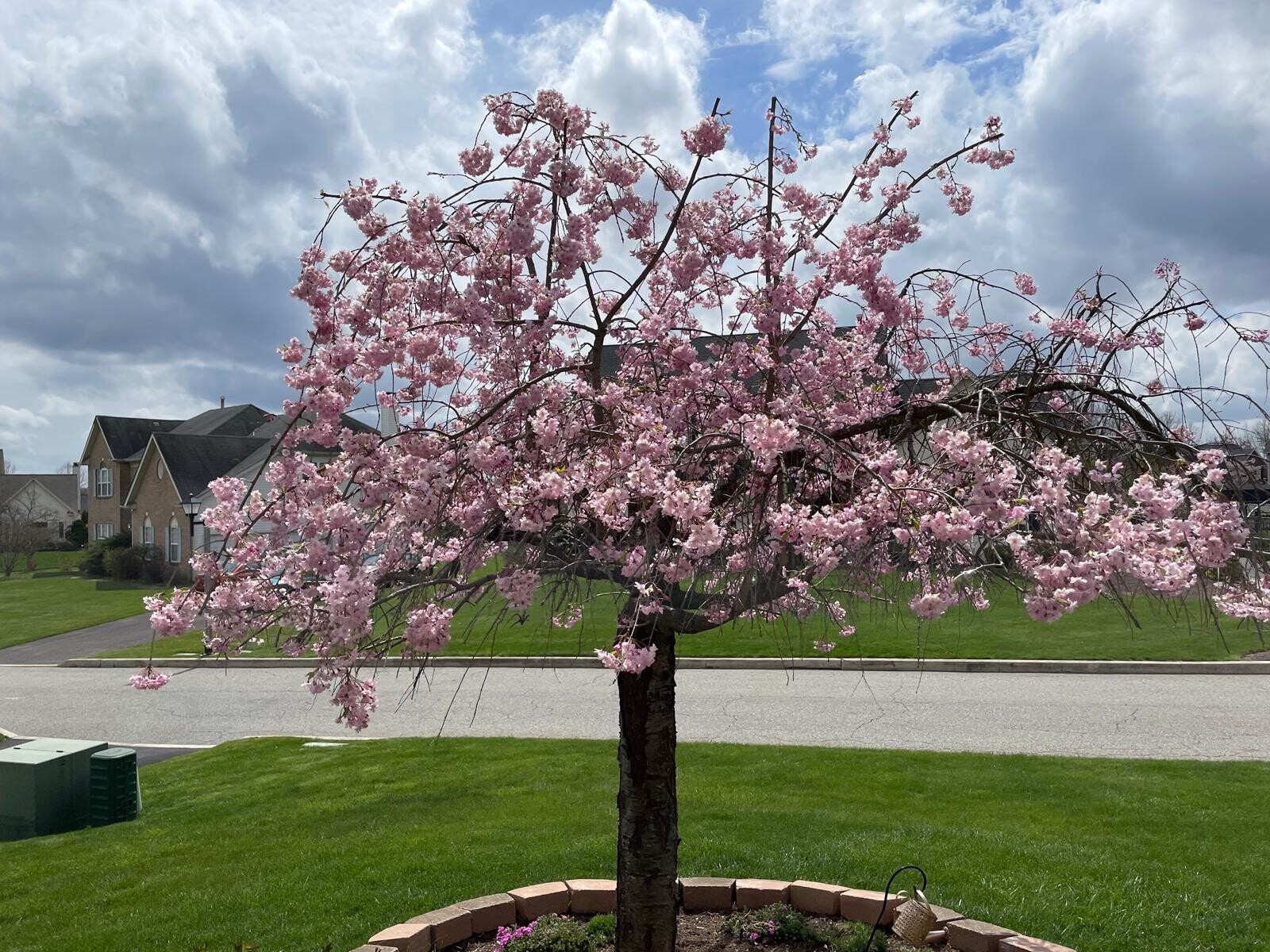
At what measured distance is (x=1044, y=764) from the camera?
948 centimetres

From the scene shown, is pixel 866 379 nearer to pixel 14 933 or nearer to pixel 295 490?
pixel 295 490

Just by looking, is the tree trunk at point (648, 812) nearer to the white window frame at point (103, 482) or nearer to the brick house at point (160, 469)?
the brick house at point (160, 469)

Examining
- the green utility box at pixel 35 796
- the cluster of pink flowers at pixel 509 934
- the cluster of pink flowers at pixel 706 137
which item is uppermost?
the cluster of pink flowers at pixel 706 137

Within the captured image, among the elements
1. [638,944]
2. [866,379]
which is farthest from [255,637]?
[866,379]

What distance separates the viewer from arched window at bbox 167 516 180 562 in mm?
43312

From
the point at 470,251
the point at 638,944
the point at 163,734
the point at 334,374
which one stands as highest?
the point at 470,251

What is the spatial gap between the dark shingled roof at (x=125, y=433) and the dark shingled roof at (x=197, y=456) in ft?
21.7

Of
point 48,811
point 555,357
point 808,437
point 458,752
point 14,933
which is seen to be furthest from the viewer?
point 458,752

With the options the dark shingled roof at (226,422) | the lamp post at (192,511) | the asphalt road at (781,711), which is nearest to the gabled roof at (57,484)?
the dark shingled roof at (226,422)

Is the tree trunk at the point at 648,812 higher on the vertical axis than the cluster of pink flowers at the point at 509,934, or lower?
higher

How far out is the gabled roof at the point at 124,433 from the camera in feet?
165

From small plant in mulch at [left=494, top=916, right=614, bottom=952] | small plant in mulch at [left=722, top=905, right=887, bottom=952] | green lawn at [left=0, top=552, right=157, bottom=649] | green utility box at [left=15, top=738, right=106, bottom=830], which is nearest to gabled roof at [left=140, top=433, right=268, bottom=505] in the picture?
green lawn at [left=0, top=552, right=157, bottom=649]

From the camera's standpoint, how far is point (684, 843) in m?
6.90

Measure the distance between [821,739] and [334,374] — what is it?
841 centimetres
